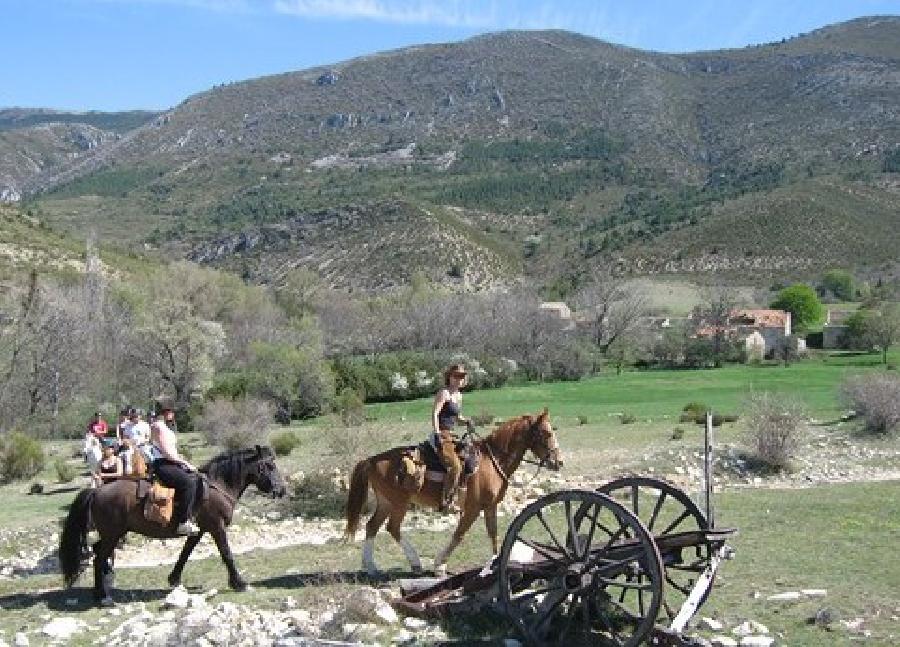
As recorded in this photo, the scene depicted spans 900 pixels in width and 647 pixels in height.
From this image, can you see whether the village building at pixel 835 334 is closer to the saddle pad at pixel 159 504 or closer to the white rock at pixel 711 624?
the white rock at pixel 711 624

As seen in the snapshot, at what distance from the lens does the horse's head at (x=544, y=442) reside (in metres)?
12.0

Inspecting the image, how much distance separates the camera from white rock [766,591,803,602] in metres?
10.8

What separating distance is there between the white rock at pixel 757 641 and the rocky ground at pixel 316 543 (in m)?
0.02

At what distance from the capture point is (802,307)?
89688mm

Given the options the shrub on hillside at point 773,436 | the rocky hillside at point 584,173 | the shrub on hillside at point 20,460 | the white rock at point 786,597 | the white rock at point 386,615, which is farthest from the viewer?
the rocky hillside at point 584,173

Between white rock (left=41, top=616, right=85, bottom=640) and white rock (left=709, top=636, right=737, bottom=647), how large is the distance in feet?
22.5

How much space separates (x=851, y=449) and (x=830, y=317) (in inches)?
2565

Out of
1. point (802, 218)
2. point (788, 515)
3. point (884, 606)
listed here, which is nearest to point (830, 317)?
point (802, 218)

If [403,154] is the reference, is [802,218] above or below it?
below

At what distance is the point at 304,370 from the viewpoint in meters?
47.9

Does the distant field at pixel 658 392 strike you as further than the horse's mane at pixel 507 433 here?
Yes

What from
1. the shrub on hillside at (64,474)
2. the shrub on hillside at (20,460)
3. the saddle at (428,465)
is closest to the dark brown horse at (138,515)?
the saddle at (428,465)

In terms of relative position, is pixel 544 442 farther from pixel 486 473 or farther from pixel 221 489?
pixel 221 489

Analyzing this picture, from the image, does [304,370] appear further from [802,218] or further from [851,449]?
[802,218]
